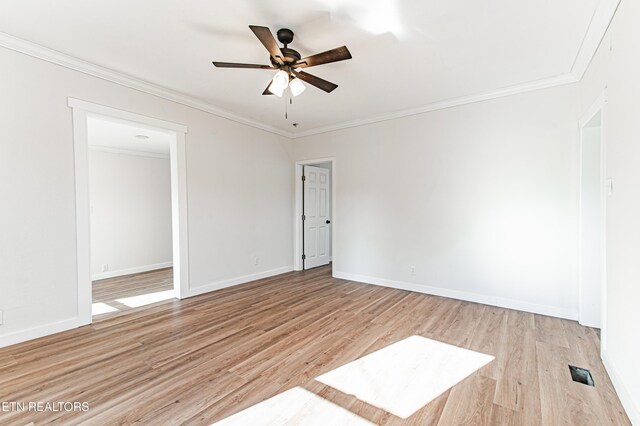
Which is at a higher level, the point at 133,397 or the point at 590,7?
the point at 590,7

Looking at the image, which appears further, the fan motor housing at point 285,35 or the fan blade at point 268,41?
the fan motor housing at point 285,35

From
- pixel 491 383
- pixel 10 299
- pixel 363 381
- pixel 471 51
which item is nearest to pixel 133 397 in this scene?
pixel 363 381

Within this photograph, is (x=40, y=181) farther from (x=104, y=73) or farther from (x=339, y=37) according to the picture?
(x=339, y=37)

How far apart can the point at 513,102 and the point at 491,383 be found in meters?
3.22

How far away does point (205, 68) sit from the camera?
3.10 metres

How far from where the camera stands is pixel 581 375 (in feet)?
7.13

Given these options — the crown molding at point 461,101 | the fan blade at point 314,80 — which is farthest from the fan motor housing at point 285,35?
the crown molding at point 461,101

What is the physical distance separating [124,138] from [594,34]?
6274mm

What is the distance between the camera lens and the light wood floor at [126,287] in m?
3.98

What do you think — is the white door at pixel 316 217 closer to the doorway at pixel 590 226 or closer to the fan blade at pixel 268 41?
the fan blade at pixel 268 41

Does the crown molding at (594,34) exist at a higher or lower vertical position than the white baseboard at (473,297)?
higher

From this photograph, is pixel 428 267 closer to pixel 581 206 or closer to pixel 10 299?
pixel 581 206

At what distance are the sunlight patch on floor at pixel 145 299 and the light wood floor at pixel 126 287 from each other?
0.25 ft

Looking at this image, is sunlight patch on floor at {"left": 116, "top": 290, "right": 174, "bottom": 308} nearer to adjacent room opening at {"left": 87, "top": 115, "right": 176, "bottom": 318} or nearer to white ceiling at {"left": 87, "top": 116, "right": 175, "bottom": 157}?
adjacent room opening at {"left": 87, "top": 115, "right": 176, "bottom": 318}
